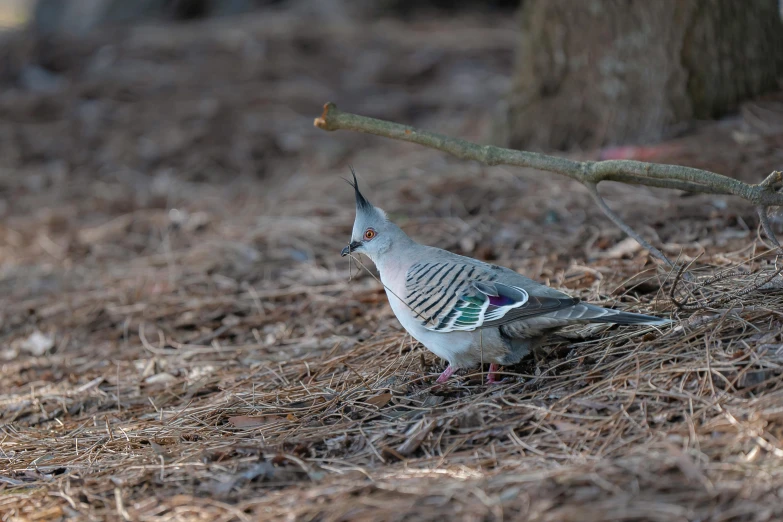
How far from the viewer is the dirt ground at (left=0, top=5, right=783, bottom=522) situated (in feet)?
8.25

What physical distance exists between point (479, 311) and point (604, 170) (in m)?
0.97

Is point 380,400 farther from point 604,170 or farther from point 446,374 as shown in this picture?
point 604,170

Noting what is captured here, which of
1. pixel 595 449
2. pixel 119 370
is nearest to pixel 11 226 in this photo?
pixel 119 370

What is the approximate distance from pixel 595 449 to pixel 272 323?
256cm

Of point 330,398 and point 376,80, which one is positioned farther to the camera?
point 376,80

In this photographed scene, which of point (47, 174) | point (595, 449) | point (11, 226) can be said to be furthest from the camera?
point (47, 174)

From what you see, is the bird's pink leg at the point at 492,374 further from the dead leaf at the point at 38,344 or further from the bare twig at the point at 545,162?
the dead leaf at the point at 38,344

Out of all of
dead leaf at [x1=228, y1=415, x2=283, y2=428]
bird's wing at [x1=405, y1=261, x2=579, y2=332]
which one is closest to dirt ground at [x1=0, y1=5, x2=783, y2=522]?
dead leaf at [x1=228, y1=415, x2=283, y2=428]

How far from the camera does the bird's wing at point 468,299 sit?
3170 millimetres

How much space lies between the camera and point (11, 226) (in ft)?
23.8

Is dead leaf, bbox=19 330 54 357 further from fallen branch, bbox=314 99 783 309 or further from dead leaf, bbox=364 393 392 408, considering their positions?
dead leaf, bbox=364 393 392 408

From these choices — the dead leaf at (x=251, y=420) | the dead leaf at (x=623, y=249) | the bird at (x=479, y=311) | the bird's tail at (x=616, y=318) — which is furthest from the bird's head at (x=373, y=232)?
the dead leaf at (x=623, y=249)

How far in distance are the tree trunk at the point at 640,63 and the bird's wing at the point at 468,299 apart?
2955 mm

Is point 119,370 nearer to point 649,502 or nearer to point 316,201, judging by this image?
point 316,201
